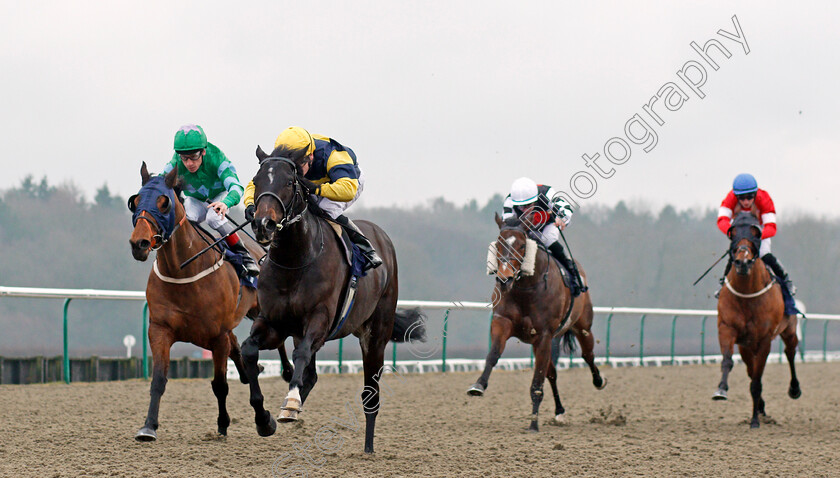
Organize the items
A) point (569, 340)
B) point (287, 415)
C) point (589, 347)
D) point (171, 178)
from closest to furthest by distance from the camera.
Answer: point (287, 415) < point (171, 178) < point (589, 347) < point (569, 340)

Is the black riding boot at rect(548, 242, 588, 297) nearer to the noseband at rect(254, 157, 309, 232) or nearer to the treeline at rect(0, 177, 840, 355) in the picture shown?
the noseband at rect(254, 157, 309, 232)

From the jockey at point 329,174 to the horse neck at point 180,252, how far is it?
3.14 ft

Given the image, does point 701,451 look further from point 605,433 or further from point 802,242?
point 802,242

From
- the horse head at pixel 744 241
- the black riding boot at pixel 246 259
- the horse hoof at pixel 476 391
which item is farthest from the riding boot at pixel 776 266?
the black riding boot at pixel 246 259

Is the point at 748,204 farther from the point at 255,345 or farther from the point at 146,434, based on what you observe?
the point at 146,434

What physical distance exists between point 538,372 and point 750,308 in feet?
7.64

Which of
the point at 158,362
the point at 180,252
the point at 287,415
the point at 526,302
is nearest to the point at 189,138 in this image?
the point at 180,252

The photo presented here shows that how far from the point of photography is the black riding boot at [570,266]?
9281mm

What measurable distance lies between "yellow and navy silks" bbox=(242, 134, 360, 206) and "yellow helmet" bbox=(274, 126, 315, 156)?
0.28 m

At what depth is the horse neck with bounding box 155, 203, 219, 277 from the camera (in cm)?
620

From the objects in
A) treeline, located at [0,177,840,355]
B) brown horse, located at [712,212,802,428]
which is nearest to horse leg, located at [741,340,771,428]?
brown horse, located at [712,212,802,428]

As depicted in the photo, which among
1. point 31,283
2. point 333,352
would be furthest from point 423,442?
point 31,283

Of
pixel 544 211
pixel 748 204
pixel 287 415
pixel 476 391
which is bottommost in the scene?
pixel 476 391

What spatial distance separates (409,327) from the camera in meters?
7.31
